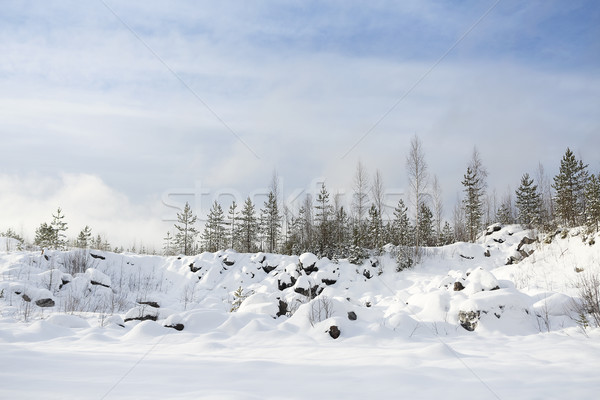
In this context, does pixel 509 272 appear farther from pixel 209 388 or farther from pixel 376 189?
pixel 209 388

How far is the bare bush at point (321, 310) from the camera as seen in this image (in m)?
7.31

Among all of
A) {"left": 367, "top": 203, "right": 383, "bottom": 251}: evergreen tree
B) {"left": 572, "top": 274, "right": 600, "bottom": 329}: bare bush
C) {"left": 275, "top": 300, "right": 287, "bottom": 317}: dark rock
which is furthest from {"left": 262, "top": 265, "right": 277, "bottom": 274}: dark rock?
{"left": 572, "top": 274, "right": 600, "bottom": 329}: bare bush

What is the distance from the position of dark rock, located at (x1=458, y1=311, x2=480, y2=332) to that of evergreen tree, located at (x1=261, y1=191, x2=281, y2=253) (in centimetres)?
2934

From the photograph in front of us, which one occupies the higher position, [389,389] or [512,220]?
[512,220]

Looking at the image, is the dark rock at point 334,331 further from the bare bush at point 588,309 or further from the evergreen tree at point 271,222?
the evergreen tree at point 271,222

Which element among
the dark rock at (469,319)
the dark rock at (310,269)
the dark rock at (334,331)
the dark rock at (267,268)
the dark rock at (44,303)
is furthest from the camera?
the dark rock at (267,268)

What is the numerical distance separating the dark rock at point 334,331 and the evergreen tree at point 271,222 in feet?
98.5

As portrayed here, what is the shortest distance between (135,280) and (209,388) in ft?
59.9

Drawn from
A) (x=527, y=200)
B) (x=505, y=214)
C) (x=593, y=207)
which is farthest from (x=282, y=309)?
(x=505, y=214)

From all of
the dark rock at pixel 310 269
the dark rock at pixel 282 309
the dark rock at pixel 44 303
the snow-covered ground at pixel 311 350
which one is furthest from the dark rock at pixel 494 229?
the dark rock at pixel 44 303

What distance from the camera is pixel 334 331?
20.0 feet

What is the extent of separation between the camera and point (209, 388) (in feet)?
11.2

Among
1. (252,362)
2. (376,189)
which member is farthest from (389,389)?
(376,189)

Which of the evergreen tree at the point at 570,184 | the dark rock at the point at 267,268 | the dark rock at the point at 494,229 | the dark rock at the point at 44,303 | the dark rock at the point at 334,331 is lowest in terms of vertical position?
the dark rock at the point at 267,268
